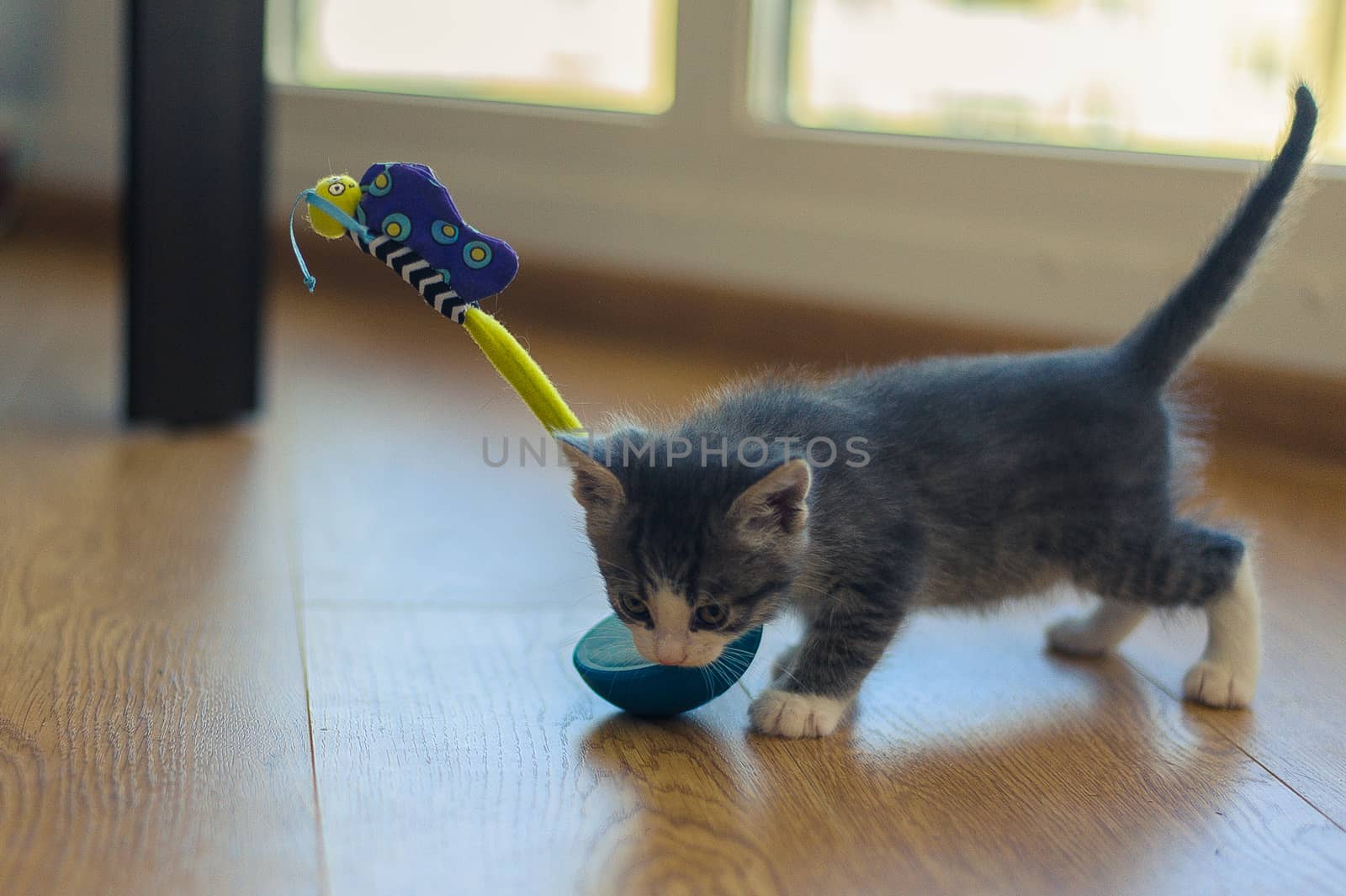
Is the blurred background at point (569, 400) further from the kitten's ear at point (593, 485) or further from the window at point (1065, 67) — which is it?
the kitten's ear at point (593, 485)

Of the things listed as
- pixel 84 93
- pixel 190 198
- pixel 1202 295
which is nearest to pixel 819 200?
pixel 190 198

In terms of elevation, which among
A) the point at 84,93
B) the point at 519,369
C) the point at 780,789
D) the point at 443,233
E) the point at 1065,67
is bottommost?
the point at 780,789

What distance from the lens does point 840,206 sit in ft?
9.03

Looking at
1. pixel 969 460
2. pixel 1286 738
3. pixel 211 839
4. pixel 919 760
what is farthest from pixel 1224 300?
pixel 211 839

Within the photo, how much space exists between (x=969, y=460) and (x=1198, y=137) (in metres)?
1.36

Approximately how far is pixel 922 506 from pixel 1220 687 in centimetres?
33

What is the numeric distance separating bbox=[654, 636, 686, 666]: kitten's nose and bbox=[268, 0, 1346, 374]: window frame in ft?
4.29

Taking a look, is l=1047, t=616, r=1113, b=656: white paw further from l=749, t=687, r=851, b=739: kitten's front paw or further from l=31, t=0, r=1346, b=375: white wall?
l=31, t=0, r=1346, b=375: white wall

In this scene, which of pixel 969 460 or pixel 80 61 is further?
pixel 80 61

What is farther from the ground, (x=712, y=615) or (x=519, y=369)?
(x=519, y=369)

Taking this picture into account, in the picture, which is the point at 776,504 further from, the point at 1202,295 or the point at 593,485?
the point at 1202,295

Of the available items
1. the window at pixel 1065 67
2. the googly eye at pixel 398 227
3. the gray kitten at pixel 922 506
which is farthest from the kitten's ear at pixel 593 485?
→ the window at pixel 1065 67

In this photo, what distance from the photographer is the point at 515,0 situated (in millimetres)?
3244

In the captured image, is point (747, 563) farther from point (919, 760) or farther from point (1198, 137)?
point (1198, 137)
